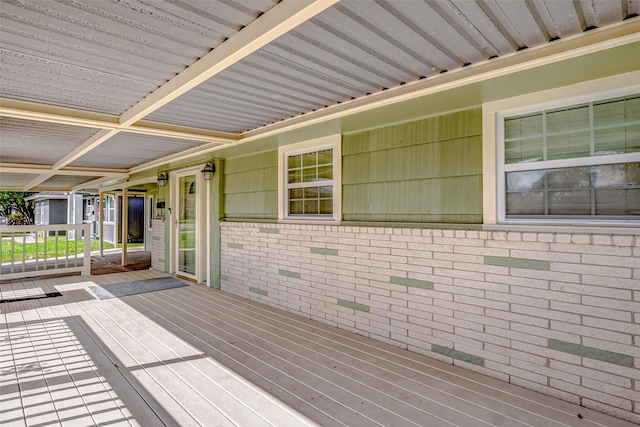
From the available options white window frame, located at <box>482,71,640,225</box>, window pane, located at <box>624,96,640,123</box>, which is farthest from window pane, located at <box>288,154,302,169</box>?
window pane, located at <box>624,96,640,123</box>

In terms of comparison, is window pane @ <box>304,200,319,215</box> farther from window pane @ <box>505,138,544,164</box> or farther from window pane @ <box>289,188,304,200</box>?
window pane @ <box>505,138,544,164</box>

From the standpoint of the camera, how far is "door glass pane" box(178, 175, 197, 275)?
278 inches

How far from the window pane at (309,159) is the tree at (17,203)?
21.9 metres

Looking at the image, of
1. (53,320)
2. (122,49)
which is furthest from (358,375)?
(53,320)

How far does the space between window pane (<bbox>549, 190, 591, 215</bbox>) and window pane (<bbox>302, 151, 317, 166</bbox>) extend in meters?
2.79

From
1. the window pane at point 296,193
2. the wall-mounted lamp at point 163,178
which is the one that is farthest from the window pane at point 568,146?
the wall-mounted lamp at point 163,178

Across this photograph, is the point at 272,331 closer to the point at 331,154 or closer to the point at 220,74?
the point at 331,154

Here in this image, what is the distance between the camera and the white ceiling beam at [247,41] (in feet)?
5.86

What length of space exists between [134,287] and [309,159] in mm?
4080

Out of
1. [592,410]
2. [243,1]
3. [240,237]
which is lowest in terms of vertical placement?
[592,410]

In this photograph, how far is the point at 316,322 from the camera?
4445 millimetres

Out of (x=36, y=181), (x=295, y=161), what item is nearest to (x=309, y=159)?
(x=295, y=161)

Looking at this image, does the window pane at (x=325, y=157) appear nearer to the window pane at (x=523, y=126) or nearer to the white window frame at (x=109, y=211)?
the window pane at (x=523, y=126)

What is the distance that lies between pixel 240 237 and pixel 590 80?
4799 mm
